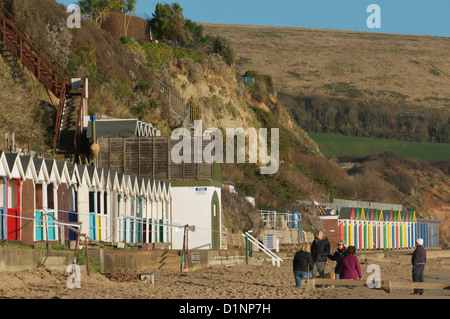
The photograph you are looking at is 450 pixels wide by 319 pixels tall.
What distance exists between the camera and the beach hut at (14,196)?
20.0 metres

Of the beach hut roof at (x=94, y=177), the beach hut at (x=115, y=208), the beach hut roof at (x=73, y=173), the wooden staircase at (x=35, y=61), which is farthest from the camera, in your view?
the wooden staircase at (x=35, y=61)

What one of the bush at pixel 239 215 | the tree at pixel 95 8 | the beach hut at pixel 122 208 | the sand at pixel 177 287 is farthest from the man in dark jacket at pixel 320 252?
the tree at pixel 95 8

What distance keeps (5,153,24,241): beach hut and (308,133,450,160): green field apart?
343ft

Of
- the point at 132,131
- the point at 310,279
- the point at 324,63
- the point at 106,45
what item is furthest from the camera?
the point at 324,63

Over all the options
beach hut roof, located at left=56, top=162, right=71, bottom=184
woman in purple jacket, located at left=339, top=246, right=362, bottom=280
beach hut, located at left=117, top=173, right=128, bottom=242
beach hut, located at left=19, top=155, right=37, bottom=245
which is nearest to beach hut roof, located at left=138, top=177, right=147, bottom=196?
beach hut, located at left=117, top=173, right=128, bottom=242

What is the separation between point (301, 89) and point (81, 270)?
13723 centimetres

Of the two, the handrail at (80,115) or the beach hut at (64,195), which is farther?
the handrail at (80,115)

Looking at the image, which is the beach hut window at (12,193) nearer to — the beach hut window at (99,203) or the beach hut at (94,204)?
the beach hut at (94,204)

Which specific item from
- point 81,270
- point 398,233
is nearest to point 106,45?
point 398,233

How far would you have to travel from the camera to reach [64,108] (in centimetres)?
3869

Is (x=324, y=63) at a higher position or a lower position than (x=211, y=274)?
higher

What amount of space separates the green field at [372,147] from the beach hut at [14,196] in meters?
105

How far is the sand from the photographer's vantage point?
15578 millimetres

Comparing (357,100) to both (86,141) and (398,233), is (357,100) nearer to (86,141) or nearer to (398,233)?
(398,233)
